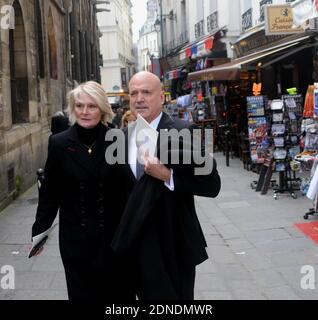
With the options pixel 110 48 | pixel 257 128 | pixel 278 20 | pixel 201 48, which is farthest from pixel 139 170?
pixel 110 48

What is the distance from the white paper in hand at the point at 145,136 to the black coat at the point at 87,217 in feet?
1.20

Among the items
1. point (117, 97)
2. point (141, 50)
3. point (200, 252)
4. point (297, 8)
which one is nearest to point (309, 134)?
point (297, 8)

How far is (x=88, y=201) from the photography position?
3.19 m

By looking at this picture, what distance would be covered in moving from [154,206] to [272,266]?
3.15 metres

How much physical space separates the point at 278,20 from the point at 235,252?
6.87 metres

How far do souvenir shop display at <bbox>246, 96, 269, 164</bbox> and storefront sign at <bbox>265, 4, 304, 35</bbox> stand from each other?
1.77 m

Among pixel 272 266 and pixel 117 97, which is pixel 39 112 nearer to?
pixel 272 266

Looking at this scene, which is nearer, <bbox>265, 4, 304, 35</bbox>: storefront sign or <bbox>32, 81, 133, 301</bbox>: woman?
<bbox>32, 81, 133, 301</bbox>: woman

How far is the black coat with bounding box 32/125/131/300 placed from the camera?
10.5 feet

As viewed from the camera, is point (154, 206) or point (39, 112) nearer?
point (154, 206)

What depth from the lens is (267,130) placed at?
1054 centimetres

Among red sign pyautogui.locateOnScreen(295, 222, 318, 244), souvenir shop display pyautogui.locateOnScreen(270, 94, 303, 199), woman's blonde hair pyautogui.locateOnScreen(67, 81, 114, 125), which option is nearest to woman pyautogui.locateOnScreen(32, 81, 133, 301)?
woman's blonde hair pyautogui.locateOnScreen(67, 81, 114, 125)

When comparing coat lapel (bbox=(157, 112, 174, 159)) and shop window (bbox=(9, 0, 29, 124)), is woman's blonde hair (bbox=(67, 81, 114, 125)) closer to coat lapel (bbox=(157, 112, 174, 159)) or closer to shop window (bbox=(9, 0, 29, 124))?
coat lapel (bbox=(157, 112, 174, 159))

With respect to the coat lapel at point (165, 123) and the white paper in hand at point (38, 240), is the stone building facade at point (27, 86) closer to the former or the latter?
the white paper in hand at point (38, 240)
